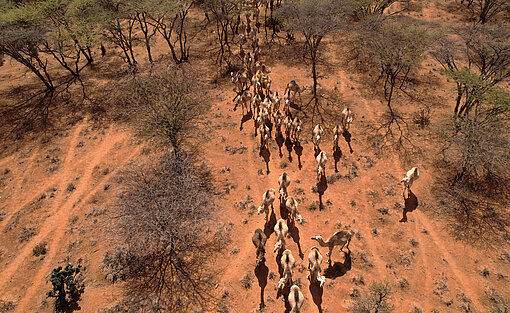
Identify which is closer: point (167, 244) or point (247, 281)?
point (247, 281)

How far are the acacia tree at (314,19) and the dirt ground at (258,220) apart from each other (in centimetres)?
731

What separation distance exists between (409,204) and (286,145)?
9.77m

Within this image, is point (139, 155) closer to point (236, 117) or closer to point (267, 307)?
point (236, 117)

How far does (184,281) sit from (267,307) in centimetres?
456

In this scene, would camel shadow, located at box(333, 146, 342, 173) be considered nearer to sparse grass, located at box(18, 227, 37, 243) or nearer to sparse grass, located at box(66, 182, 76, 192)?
sparse grass, located at box(66, 182, 76, 192)

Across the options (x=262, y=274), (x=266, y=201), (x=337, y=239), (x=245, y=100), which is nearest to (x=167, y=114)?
(x=245, y=100)

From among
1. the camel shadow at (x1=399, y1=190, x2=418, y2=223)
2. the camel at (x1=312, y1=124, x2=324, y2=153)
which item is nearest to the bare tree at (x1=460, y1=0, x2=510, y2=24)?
the camel at (x1=312, y1=124, x2=324, y2=153)

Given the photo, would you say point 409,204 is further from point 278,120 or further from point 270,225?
point 278,120

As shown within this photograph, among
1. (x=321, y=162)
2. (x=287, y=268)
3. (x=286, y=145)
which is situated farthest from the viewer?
(x=286, y=145)

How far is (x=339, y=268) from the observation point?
15602 millimetres

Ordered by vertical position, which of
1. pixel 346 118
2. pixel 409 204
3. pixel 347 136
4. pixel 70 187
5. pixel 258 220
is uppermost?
pixel 346 118

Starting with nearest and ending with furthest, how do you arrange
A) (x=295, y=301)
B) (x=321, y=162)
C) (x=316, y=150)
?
1. (x=295, y=301)
2. (x=321, y=162)
3. (x=316, y=150)

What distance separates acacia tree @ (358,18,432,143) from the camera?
2512 cm

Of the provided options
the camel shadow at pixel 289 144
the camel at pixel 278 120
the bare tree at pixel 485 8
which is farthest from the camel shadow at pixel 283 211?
the bare tree at pixel 485 8
